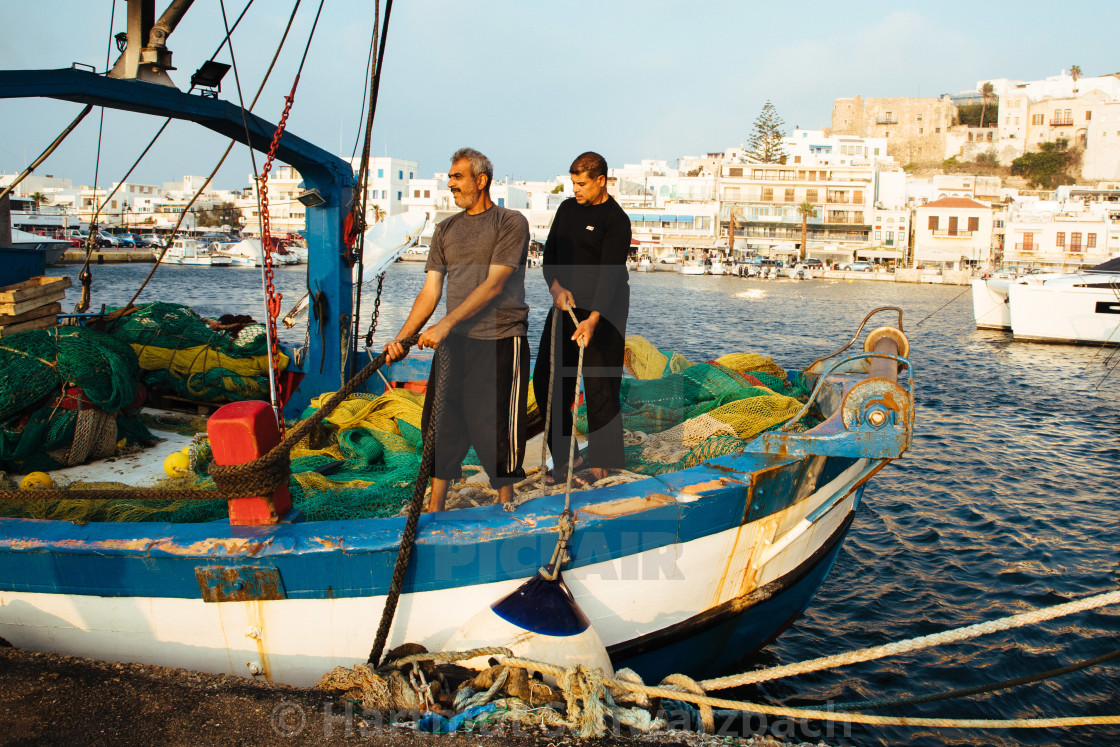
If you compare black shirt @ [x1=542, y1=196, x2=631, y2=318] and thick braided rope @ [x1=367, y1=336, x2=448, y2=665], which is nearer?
thick braided rope @ [x1=367, y1=336, x2=448, y2=665]

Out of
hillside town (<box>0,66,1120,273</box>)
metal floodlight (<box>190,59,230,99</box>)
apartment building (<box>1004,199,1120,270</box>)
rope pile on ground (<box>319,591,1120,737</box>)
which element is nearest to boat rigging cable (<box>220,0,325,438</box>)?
metal floodlight (<box>190,59,230,99</box>)

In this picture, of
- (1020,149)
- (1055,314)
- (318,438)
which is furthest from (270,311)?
(1020,149)

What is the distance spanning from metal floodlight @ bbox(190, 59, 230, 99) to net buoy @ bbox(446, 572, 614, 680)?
3597mm

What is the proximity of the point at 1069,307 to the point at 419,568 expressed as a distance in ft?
83.6

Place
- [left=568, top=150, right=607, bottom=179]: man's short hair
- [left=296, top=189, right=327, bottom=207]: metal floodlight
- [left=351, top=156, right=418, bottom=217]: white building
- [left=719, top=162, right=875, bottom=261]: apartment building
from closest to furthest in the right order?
[left=568, top=150, right=607, bottom=179]: man's short hair
[left=296, top=189, right=327, bottom=207]: metal floodlight
[left=719, top=162, right=875, bottom=261]: apartment building
[left=351, top=156, right=418, bottom=217]: white building

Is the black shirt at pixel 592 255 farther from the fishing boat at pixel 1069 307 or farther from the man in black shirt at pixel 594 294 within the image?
the fishing boat at pixel 1069 307

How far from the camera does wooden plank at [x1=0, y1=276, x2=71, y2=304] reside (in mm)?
4980

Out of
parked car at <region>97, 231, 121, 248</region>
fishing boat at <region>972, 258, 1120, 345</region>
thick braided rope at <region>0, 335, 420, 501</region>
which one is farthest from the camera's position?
parked car at <region>97, 231, 121, 248</region>

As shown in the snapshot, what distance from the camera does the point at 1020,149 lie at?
309 feet

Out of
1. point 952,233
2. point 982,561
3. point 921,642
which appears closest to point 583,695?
point 921,642

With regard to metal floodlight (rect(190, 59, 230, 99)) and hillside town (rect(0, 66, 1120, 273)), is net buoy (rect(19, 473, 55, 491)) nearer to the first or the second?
metal floodlight (rect(190, 59, 230, 99))

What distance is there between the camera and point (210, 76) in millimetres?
4668

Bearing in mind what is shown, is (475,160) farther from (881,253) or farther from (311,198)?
(881,253)

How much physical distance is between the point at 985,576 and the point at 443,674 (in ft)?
17.9
